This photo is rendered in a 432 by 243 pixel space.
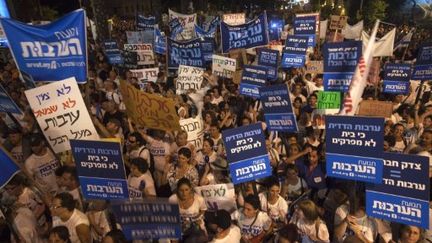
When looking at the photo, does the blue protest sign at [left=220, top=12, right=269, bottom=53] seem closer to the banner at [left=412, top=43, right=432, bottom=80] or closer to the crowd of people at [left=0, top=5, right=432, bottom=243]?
the crowd of people at [left=0, top=5, right=432, bottom=243]

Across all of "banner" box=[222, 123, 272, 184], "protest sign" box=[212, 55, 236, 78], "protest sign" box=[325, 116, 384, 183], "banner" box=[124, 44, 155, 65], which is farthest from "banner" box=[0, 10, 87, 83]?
"banner" box=[124, 44, 155, 65]

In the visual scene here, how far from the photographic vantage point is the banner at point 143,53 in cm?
1400

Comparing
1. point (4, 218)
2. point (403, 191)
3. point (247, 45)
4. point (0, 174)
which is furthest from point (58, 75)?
point (247, 45)

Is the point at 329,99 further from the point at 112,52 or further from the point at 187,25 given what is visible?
the point at 187,25

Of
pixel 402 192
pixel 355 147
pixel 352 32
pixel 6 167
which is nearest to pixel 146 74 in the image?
pixel 6 167

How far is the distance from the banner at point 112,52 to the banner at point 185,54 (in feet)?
10.8

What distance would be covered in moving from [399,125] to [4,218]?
6.69 m

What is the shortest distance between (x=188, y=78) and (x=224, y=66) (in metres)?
1.37

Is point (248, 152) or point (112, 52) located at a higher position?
point (248, 152)

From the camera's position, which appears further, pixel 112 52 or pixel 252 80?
pixel 112 52

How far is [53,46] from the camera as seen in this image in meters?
6.11

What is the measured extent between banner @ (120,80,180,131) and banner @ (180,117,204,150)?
112 centimetres

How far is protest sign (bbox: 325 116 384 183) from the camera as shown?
4.71m

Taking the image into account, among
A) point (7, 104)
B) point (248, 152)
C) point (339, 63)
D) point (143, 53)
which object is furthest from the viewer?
point (143, 53)
